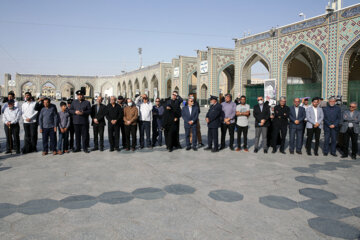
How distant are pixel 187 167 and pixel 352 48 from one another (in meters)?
13.4

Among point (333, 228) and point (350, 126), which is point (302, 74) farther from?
point (333, 228)

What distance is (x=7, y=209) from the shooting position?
3.25 meters

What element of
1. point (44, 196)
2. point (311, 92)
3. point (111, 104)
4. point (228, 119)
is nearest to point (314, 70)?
point (311, 92)

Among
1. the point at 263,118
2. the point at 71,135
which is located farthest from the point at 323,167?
the point at 71,135

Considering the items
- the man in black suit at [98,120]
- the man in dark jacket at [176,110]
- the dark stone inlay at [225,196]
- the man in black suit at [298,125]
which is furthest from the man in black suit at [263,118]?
the man in black suit at [98,120]

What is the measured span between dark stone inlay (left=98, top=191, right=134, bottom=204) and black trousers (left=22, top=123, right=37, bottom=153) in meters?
3.82

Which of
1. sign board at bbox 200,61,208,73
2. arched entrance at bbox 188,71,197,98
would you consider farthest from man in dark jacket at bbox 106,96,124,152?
arched entrance at bbox 188,71,197,98

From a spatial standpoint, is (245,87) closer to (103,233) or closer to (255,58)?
(255,58)

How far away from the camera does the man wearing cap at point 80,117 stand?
A: 671 cm

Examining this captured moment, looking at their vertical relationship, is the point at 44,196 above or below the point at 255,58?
below

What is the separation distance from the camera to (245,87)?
2200 centimetres

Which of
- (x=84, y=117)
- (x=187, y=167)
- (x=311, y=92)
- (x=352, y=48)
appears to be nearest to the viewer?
(x=187, y=167)

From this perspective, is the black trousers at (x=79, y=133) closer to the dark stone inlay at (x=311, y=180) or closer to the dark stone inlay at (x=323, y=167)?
the dark stone inlay at (x=311, y=180)

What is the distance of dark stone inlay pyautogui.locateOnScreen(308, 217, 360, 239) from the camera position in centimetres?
265
